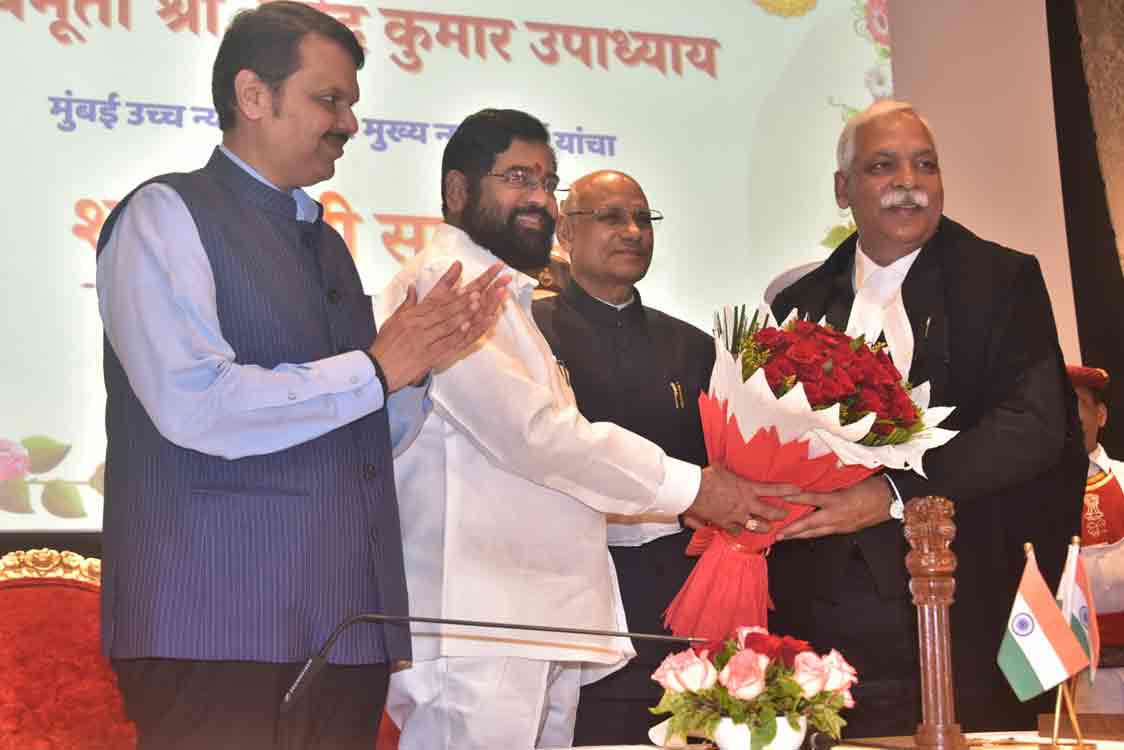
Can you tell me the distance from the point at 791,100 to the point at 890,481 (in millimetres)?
2206

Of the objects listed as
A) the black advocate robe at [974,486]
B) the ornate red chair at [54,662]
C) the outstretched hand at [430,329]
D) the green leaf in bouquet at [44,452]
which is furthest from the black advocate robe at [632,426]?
the green leaf in bouquet at [44,452]

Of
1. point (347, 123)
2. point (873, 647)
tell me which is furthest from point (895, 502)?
point (347, 123)

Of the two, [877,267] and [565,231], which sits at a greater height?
[565,231]

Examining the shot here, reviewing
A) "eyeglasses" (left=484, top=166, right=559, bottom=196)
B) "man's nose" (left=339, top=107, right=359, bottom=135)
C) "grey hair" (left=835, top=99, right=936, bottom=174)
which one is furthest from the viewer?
"grey hair" (left=835, top=99, right=936, bottom=174)

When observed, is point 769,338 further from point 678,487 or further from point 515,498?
point 515,498

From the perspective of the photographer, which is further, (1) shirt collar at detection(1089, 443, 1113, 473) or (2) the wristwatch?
(1) shirt collar at detection(1089, 443, 1113, 473)

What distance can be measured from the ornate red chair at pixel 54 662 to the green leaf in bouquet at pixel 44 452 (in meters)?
1.35

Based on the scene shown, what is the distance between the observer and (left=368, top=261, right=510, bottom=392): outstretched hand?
8.32 feet

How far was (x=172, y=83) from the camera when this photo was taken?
4.52 metres

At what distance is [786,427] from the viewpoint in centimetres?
294

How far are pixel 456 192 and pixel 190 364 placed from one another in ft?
4.02

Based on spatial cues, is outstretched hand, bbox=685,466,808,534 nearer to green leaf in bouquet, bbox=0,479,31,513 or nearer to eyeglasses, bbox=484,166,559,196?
eyeglasses, bbox=484,166,559,196

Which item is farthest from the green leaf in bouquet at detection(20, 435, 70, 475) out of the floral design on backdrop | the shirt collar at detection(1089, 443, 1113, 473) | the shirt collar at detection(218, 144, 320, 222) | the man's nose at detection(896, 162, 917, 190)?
the shirt collar at detection(1089, 443, 1113, 473)

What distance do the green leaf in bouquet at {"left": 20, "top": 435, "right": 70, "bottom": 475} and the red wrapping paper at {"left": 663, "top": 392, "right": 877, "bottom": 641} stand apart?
6.59ft
